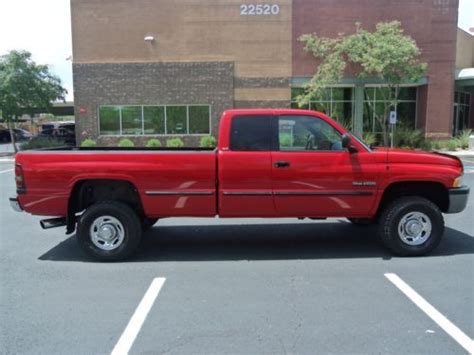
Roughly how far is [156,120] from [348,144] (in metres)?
20.7

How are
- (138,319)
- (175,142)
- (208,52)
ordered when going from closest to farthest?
(138,319), (175,142), (208,52)

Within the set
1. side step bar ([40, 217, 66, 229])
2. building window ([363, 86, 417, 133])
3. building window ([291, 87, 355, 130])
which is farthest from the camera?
building window ([363, 86, 417, 133])

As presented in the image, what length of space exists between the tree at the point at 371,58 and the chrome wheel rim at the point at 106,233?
18739mm

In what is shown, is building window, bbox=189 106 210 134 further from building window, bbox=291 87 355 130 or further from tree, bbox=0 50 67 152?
tree, bbox=0 50 67 152

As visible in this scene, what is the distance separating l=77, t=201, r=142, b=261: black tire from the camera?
20.2 ft

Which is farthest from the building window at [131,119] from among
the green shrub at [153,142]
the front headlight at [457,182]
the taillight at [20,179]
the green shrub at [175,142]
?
the front headlight at [457,182]

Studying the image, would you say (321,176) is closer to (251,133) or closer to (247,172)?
(247,172)

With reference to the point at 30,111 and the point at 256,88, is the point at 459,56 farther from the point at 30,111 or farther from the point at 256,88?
the point at 30,111

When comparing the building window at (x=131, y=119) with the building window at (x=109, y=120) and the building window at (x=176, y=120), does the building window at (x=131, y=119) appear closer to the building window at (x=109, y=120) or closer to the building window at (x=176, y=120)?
the building window at (x=109, y=120)

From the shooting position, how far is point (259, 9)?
81.6 ft

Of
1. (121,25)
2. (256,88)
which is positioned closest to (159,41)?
(121,25)

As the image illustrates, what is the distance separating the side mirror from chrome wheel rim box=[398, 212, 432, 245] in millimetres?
1192

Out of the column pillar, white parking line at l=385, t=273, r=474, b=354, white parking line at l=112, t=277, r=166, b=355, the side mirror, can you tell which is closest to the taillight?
white parking line at l=112, t=277, r=166, b=355

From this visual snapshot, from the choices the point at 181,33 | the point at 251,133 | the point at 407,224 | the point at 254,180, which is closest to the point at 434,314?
the point at 407,224
